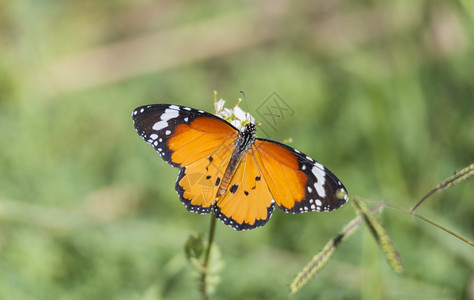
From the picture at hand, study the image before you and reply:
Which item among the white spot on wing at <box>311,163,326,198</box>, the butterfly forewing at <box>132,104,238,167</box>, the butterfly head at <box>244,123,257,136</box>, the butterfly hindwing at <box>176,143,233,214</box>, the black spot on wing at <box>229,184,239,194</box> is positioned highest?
the butterfly forewing at <box>132,104,238,167</box>

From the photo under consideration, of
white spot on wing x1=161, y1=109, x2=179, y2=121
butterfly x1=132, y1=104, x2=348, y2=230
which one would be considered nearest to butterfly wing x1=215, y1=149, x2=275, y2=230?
butterfly x1=132, y1=104, x2=348, y2=230

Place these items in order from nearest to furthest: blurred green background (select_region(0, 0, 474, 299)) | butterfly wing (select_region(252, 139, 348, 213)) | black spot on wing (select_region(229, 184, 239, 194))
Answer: butterfly wing (select_region(252, 139, 348, 213)) → black spot on wing (select_region(229, 184, 239, 194)) → blurred green background (select_region(0, 0, 474, 299))

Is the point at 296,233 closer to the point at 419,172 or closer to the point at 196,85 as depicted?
the point at 419,172

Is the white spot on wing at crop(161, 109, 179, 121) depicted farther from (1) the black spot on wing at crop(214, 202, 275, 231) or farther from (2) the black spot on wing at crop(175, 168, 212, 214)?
(1) the black spot on wing at crop(214, 202, 275, 231)

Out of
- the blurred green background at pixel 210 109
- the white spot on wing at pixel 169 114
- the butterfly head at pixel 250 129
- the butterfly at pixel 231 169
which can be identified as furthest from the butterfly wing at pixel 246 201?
the blurred green background at pixel 210 109

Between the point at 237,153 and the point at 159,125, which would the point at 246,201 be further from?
the point at 159,125

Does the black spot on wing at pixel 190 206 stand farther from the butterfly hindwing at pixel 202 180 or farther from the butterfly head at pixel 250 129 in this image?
the butterfly head at pixel 250 129

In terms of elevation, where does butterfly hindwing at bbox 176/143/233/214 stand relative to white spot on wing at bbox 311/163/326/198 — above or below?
above

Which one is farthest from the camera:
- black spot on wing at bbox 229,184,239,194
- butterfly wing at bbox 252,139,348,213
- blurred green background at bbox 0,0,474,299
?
blurred green background at bbox 0,0,474,299
